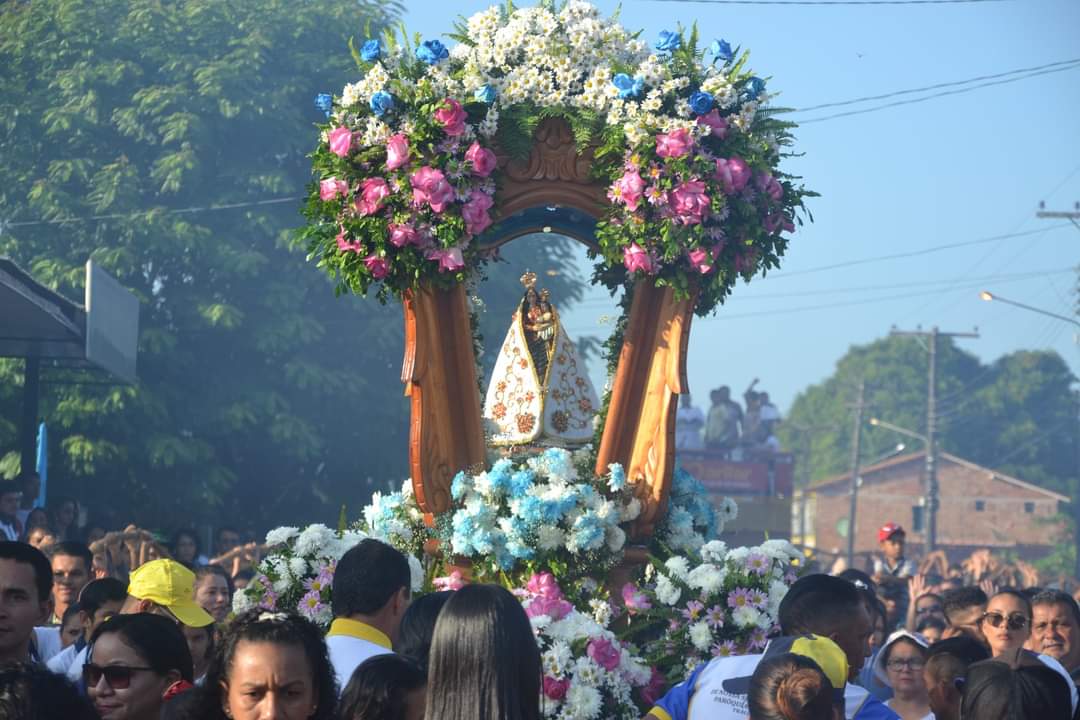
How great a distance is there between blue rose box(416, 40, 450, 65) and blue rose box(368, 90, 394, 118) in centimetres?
29

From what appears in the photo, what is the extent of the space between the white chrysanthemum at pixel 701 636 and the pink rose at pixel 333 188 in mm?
2812

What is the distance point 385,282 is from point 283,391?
1602 cm

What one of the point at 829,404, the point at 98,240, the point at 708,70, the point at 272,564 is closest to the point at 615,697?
the point at 272,564

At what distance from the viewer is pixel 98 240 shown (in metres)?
22.8

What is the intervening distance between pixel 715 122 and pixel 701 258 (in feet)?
2.32

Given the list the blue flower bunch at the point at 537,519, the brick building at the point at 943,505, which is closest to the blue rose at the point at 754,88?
the blue flower bunch at the point at 537,519

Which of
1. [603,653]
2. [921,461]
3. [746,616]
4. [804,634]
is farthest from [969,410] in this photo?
[804,634]

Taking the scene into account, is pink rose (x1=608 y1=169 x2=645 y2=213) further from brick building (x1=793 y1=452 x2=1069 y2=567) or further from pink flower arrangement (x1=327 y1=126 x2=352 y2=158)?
brick building (x1=793 y1=452 x2=1069 y2=567)

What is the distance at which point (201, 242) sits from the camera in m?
22.7

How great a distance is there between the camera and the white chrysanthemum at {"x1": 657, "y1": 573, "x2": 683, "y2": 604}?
26.0 ft

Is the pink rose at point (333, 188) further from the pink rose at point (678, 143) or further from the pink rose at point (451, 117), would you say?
the pink rose at point (678, 143)

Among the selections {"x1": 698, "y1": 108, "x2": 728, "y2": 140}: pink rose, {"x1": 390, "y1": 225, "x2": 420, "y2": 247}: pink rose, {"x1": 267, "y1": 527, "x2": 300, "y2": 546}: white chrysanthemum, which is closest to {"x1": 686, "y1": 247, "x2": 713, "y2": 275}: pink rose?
{"x1": 698, "y1": 108, "x2": 728, "y2": 140}: pink rose

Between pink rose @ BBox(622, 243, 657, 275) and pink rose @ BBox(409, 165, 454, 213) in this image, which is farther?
pink rose @ BBox(622, 243, 657, 275)

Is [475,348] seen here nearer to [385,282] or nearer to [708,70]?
[385,282]
